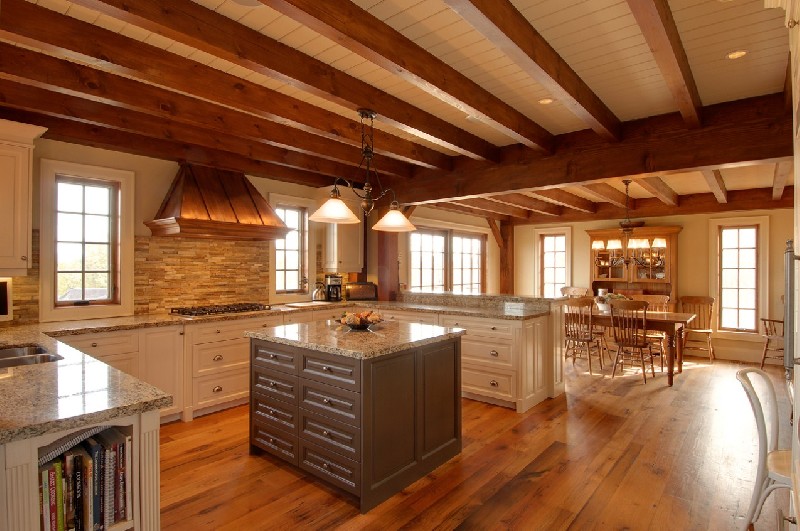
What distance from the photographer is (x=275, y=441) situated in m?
3.13

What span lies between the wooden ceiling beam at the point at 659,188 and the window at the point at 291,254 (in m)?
4.07

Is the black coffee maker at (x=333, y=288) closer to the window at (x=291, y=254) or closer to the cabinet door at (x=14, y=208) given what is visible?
the window at (x=291, y=254)

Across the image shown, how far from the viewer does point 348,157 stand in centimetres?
462

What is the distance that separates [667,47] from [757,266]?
6.45 metres

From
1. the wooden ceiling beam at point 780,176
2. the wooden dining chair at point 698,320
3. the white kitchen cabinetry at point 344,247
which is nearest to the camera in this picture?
the wooden ceiling beam at point 780,176

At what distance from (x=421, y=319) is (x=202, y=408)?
90.8 inches

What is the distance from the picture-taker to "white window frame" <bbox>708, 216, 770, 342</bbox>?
22.5 ft

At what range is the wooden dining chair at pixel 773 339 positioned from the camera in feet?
20.5

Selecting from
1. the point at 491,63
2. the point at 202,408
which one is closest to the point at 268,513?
the point at 202,408

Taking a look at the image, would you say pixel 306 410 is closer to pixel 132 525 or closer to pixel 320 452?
pixel 320 452

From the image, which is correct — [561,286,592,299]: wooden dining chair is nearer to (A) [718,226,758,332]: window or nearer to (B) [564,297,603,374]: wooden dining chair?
(A) [718,226,758,332]: window

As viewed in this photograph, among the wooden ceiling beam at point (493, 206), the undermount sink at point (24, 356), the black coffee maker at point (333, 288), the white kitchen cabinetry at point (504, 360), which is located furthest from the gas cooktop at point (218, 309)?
the wooden ceiling beam at point (493, 206)

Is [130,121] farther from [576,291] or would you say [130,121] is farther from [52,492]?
[576,291]

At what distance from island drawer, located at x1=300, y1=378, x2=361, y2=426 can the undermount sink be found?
1.35 metres
